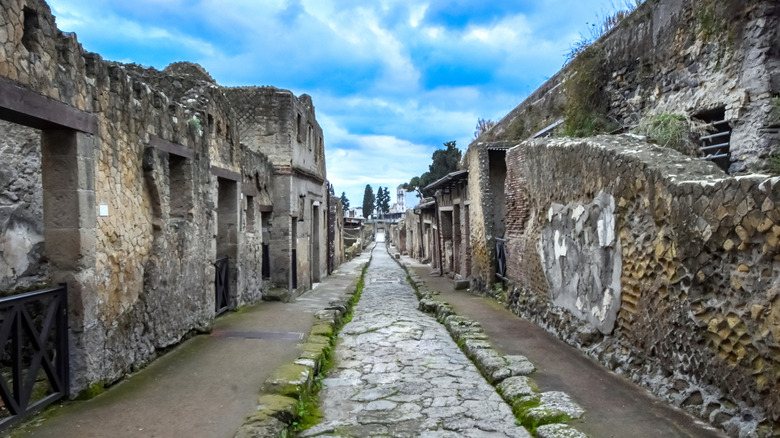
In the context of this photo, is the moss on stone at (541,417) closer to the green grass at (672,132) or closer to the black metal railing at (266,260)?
the green grass at (672,132)

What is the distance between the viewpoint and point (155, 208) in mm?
6156

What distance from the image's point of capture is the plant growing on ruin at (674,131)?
705 cm

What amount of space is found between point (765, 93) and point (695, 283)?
12.8 feet

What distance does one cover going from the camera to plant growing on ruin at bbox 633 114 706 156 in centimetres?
705

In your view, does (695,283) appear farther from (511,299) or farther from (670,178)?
(511,299)

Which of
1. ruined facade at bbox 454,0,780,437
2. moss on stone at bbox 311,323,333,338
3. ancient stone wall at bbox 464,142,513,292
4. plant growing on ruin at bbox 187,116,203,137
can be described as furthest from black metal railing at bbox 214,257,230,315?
ancient stone wall at bbox 464,142,513,292

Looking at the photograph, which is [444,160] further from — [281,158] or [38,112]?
[38,112]

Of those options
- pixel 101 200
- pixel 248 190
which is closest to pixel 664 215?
pixel 101 200

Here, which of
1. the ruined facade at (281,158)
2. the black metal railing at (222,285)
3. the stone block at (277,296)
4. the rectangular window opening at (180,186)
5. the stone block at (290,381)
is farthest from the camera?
the ruined facade at (281,158)

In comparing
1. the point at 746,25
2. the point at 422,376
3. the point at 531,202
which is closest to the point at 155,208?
the point at 422,376

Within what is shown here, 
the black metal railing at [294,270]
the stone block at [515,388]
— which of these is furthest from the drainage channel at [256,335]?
the black metal railing at [294,270]

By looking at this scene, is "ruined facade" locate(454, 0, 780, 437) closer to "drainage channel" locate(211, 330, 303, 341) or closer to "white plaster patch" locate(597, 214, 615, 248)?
"white plaster patch" locate(597, 214, 615, 248)

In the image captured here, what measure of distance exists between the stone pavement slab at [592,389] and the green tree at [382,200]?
88117 mm

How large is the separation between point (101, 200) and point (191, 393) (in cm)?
198
